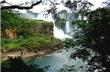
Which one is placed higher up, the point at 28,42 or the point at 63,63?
the point at 63,63

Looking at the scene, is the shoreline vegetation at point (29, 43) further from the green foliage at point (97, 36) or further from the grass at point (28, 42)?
the green foliage at point (97, 36)

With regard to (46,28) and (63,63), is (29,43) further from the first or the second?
(63,63)

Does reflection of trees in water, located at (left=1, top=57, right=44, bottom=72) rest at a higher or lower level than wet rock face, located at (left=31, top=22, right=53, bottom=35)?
higher

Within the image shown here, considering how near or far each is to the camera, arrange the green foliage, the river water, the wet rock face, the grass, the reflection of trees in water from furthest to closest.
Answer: the wet rock face → the grass → the river water → the green foliage → the reflection of trees in water

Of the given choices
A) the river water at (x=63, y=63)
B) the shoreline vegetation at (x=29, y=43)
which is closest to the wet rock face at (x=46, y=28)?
the shoreline vegetation at (x=29, y=43)

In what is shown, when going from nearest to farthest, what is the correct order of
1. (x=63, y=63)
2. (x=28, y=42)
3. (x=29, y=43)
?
1. (x=63, y=63)
2. (x=29, y=43)
3. (x=28, y=42)

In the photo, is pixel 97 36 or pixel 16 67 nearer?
pixel 16 67

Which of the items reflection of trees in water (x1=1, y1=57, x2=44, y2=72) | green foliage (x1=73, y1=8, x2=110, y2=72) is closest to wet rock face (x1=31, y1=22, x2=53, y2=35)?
green foliage (x1=73, y1=8, x2=110, y2=72)

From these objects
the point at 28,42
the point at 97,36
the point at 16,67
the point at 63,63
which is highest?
the point at 97,36

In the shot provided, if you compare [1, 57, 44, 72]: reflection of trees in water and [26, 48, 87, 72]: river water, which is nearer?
[1, 57, 44, 72]: reflection of trees in water

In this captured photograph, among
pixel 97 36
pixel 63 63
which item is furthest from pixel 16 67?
pixel 63 63

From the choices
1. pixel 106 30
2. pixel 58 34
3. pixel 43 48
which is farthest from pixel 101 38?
pixel 58 34

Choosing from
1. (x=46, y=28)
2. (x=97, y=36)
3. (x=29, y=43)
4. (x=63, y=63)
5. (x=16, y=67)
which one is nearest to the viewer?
(x=16, y=67)

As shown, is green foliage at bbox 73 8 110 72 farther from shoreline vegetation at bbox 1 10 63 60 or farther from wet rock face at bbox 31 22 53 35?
wet rock face at bbox 31 22 53 35
